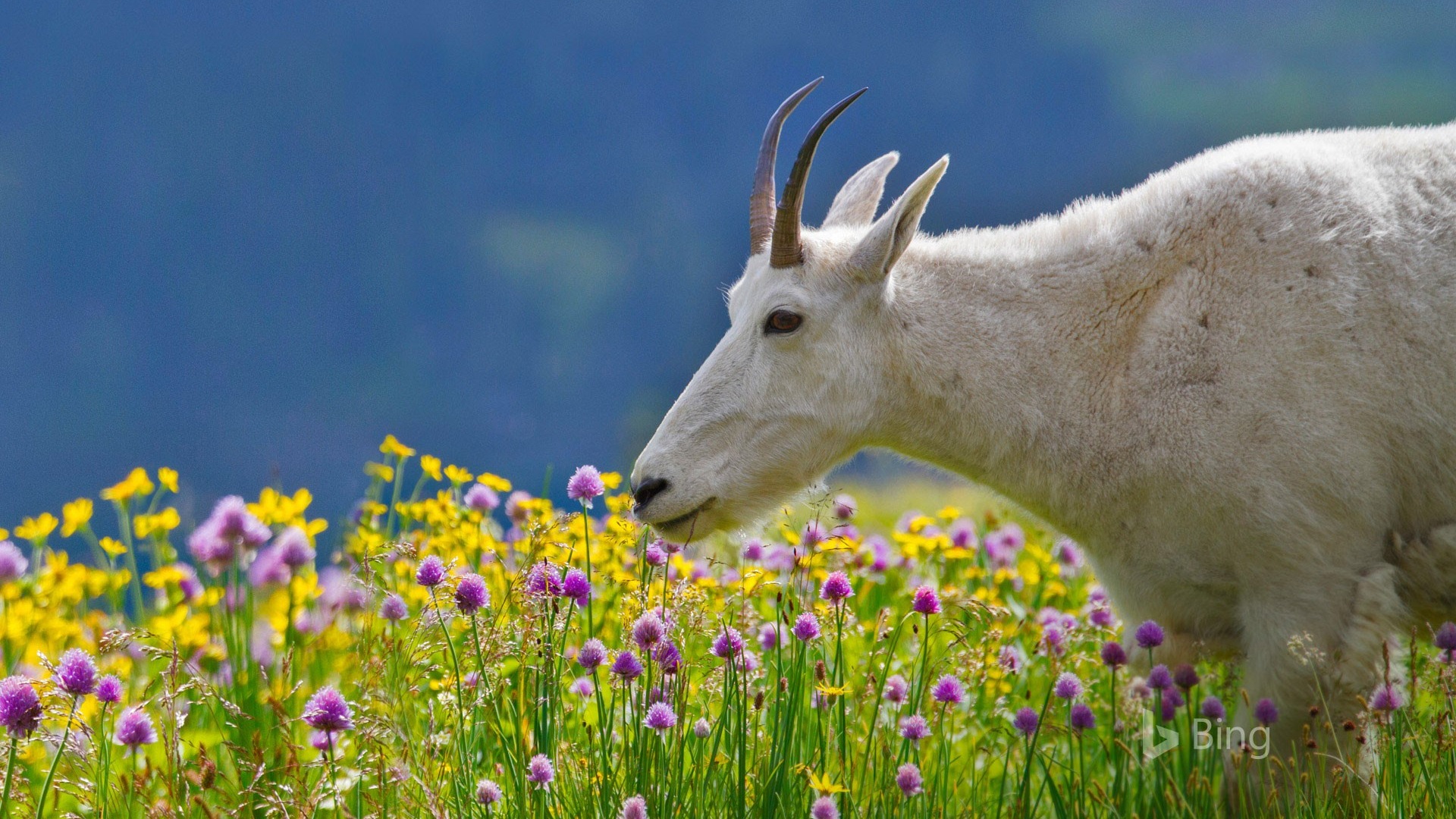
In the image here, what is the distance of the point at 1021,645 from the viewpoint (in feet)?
16.7

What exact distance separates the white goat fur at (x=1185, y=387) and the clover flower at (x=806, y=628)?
1005mm

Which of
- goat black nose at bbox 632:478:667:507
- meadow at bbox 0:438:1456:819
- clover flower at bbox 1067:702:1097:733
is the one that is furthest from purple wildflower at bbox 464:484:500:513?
clover flower at bbox 1067:702:1097:733

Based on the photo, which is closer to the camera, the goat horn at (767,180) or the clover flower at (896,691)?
the clover flower at (896,691)

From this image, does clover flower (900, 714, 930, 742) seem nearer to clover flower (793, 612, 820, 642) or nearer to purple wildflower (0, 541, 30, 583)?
clover flower (793, 612, 820, 642)

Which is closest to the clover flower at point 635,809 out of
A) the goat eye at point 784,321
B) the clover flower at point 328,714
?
the clover flower at point 328,714

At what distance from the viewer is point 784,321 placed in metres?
4.30

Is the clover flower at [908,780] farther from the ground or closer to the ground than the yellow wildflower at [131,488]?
closer to the ground

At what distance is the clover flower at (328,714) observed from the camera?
2717mm

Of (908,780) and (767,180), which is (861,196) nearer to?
(767,180)

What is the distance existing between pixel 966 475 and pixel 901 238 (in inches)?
38.3

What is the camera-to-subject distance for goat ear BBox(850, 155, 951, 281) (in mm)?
4059

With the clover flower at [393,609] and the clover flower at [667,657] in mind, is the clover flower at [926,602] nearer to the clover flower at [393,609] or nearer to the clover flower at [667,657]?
the clover flower at [667,657]

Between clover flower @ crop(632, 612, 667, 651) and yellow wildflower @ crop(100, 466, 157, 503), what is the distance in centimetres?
312

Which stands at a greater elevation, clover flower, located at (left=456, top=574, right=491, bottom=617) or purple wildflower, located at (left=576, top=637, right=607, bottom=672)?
clover flower, located at (left=456, top=574, right=491, bottom=617)
